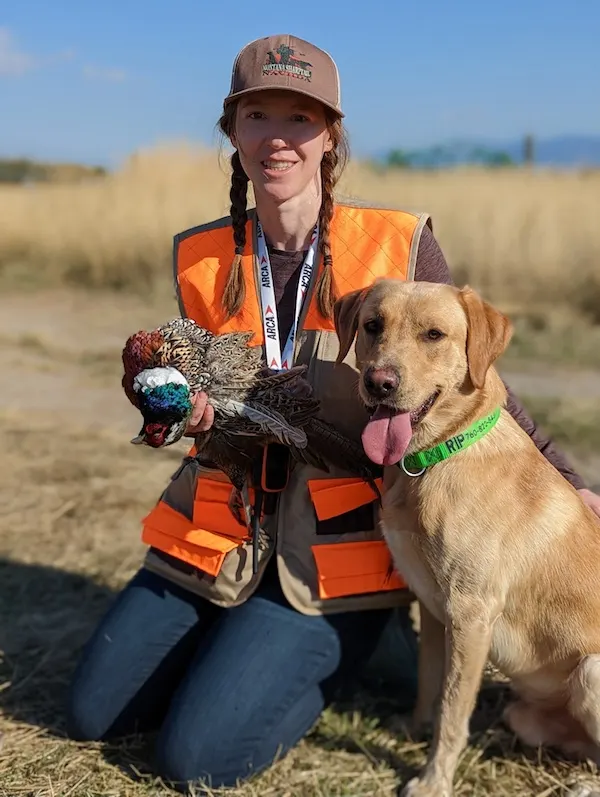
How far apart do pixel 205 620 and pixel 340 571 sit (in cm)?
72

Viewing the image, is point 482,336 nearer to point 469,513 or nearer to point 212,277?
point 469,513

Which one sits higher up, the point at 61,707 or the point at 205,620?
the point at 205,620

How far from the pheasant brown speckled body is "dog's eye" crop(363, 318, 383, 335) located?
275 millimetres

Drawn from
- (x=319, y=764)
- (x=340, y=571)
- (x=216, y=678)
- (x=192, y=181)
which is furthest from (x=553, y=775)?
(x=192, y=181)

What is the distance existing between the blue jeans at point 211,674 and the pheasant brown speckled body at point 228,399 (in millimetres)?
633

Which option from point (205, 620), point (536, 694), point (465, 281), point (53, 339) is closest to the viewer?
point (536, 694)

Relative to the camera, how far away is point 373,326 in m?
2.86

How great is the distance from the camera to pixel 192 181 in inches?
626

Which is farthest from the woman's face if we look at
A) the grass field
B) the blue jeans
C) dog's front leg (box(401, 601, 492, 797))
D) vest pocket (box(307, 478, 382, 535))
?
dog's front leg (box(401, 601, 492, 797))

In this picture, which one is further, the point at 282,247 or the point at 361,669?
the point at 361,669

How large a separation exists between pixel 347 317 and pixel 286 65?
0.95m

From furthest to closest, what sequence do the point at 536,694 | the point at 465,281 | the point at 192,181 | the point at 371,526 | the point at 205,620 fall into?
the point at 192,181
the point at 465,281
the point at 205,620
the point at 371,526
the point at 536,694

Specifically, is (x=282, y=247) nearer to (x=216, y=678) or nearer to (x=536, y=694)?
(x=216, y=678)

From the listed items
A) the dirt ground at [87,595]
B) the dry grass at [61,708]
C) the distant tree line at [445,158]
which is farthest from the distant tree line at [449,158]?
the dry grass at [61,708]
